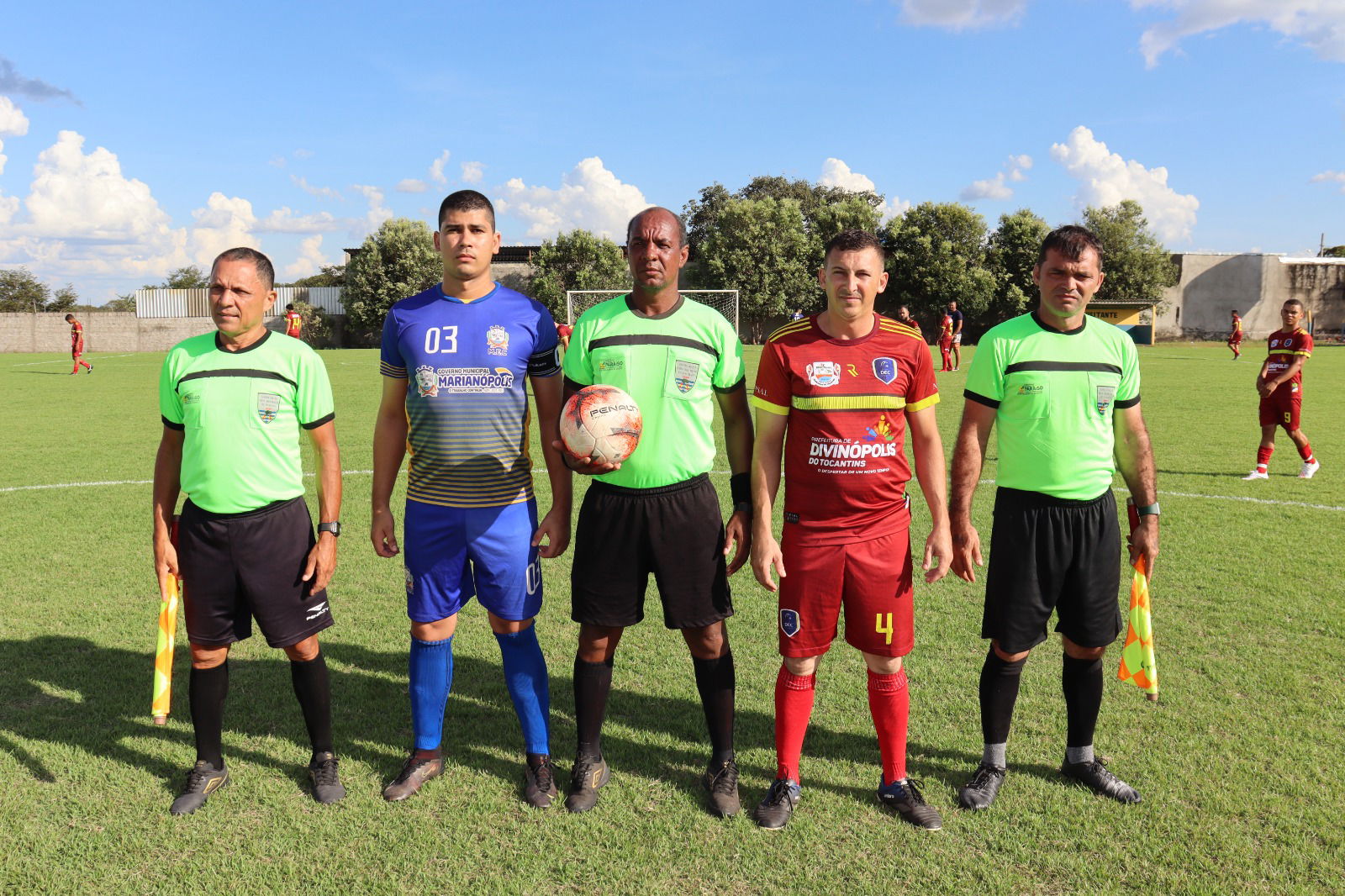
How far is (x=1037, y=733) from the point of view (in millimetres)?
4090

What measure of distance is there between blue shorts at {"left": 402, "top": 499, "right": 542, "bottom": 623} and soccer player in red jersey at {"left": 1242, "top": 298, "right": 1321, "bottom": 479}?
9.21 metres

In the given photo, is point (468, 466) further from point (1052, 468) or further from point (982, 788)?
point (982, 788)

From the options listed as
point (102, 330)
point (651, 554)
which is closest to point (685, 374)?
point (651, 554)

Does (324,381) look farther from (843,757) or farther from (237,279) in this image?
(843,757)

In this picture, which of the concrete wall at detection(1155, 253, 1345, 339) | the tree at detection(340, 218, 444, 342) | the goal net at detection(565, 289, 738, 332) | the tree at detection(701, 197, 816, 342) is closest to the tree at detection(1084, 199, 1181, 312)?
the concrete wall at detection(1155, 253, 1345, 339)

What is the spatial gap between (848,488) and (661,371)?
33.6 inches

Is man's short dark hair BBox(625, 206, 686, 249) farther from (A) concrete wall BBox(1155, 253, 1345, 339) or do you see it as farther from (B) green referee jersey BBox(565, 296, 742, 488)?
(A) concrete wall BBox(1155, 253, 1345, 339)

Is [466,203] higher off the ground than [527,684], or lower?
higher

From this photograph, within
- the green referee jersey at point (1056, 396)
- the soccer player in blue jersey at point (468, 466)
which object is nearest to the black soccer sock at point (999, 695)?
the green referee jersey at point (1056, 396)

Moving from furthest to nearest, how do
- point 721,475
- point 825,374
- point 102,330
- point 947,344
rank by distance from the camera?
point 102,330, point 947,344, point 721,475, point 825,374

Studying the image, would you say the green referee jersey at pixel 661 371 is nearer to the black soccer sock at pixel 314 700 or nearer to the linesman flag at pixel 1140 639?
the black soccer sock at pixel 314 700

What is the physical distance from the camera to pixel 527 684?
12.2 feet

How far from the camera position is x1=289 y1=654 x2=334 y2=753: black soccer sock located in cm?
371

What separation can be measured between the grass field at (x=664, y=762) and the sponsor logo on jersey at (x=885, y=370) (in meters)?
1.72
